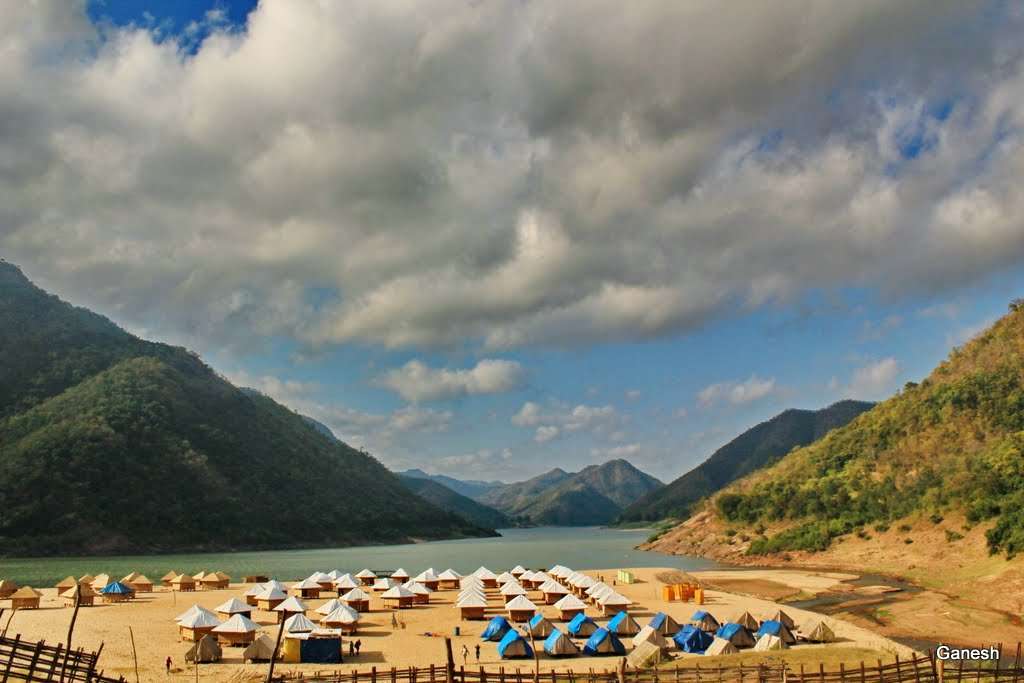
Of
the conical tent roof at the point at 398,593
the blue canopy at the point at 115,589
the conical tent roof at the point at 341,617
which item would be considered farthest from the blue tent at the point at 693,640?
the blue canopy at the point at 115,589

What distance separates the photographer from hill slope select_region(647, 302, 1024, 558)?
73.3m

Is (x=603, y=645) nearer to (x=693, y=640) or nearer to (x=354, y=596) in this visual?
(x=693, y=640)

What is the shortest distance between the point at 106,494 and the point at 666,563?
A: 326 feet

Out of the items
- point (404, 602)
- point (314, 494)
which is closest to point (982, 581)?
point (404, 602)

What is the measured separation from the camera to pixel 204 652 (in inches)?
1302

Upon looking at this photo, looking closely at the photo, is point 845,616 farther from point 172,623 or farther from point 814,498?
point 814,498

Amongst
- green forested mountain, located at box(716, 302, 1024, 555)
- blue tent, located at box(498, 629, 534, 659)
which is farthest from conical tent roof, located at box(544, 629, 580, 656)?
green forested mountain, located at box(716, 302, 1024, 555)

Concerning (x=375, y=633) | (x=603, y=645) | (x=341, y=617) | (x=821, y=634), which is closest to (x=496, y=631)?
(x=603, y=645)

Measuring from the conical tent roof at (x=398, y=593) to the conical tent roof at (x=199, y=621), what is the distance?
17.7 metres

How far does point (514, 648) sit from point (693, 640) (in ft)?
27.5

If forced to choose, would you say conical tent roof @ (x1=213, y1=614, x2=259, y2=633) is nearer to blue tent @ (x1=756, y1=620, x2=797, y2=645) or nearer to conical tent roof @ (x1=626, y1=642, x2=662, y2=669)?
conical tent roof @ (x1=626, y1=642, x2=662, y2=669)

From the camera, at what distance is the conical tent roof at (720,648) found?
33.3m

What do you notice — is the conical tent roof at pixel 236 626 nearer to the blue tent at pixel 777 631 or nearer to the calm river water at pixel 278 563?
the blue tent at pixel 777 631

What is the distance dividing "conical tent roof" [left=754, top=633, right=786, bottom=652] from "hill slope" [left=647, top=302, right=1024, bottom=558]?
116 feet
